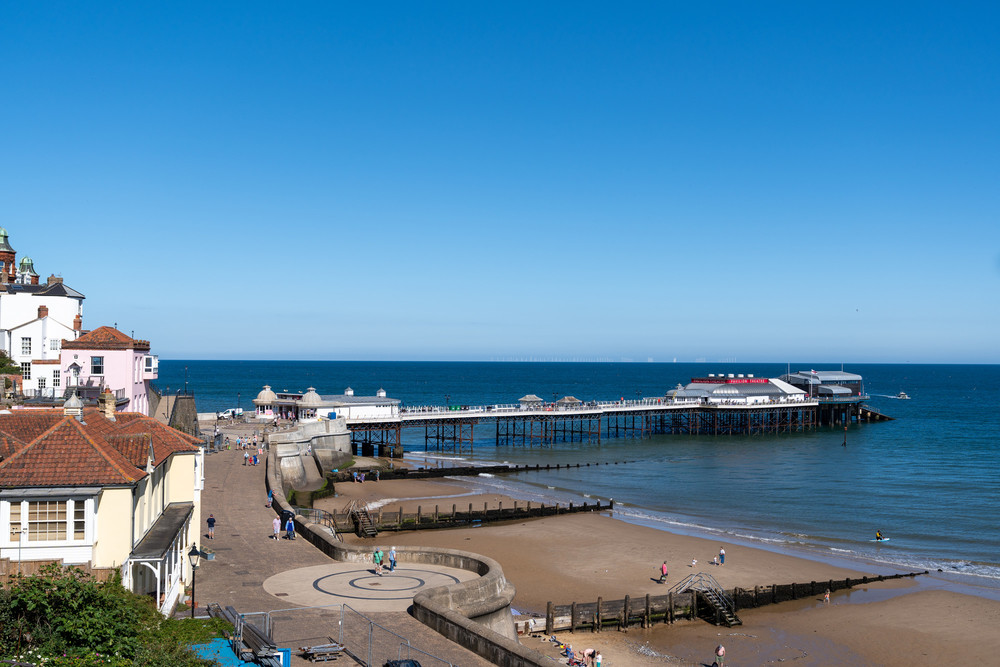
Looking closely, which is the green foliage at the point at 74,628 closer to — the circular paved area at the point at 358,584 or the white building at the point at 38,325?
the circular paved area at the point at 358,584

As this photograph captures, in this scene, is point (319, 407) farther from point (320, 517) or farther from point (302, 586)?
point (302, 586)

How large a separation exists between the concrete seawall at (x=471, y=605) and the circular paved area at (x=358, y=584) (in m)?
0.44

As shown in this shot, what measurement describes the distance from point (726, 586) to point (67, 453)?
27189 mm

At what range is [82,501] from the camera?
19.0 m

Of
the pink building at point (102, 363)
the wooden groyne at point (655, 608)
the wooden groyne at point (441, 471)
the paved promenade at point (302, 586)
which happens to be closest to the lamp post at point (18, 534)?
the paved promenade at point (302, 586)

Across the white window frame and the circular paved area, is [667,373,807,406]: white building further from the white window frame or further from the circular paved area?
the white window frame

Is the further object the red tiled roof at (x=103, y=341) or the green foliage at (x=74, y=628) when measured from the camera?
the red tiled roof at (x=103, y=341)

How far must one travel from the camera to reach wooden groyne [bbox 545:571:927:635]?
30.7 metres

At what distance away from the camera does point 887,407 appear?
531ft

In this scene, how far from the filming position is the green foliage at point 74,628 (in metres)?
13.8

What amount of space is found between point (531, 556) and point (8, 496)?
27480 millimetres

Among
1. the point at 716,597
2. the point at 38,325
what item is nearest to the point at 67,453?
the point at 716,597

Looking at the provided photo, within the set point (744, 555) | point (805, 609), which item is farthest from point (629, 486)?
point (805, 609)

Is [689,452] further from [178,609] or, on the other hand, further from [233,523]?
[178,609]
